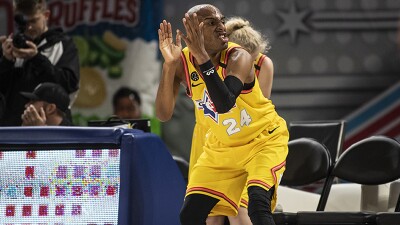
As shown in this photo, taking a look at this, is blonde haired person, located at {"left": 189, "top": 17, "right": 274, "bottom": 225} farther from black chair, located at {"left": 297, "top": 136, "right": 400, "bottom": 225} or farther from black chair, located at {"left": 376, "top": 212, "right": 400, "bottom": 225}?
black chair, located at {"left": 376, "top": 212, "right": 400, "bottom": 225}

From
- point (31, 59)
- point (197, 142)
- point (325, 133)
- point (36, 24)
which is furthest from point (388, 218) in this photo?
point (36, 24)

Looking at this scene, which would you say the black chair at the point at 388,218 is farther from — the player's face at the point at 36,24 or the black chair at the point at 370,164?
the player's face at the point at 36,24

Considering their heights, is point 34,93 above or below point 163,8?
below

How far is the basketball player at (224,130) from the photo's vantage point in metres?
4.33

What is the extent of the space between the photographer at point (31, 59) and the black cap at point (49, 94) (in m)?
0.21

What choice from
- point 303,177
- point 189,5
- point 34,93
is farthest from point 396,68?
point 34,93

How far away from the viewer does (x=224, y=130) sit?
14.6 ft

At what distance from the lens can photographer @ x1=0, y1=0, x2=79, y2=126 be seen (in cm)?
564

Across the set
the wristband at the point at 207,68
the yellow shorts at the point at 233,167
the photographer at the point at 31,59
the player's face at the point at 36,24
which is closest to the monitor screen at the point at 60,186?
the wristband at the point at 207,68

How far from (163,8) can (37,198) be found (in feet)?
15.5

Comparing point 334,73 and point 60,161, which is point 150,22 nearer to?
point 334,73

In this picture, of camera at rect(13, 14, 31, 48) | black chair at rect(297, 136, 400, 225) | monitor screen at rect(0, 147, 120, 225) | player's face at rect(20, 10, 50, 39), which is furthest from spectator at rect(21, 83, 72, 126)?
black chair at rect(297, 136, 400, 225)

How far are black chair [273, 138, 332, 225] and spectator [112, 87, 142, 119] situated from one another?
9.59ft

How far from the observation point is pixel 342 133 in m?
6.32
